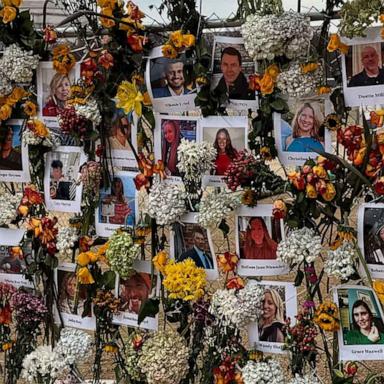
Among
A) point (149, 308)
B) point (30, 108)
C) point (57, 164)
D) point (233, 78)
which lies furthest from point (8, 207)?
point (233, 78)

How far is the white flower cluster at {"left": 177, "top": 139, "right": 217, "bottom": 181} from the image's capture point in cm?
228

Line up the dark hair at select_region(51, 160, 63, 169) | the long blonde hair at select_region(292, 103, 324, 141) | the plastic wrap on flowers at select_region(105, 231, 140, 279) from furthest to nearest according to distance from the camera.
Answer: the dark hair at select_region(51, 160, 63, 169) → the plastic wrap on flowers at select_region(105, 231, 140, 279) → the long blonde hair at select_region(292, 103, 324, 141)

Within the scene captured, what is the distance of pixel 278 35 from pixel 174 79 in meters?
0.40

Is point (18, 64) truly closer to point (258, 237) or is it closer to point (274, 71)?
point (274, 71)

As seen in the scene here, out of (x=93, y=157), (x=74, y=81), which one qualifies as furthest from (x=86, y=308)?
(x=74, y=81)

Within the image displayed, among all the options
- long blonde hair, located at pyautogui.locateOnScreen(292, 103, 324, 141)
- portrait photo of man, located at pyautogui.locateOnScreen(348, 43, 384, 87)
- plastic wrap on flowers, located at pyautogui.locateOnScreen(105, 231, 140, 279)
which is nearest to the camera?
portrait photo of man, located at pyautogui.locateOnScreen(348, 43, 384, 87)

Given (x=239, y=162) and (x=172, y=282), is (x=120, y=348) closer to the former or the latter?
(x=172, y=282)

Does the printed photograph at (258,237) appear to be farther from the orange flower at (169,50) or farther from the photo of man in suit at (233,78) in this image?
the orange flower at (169,50)

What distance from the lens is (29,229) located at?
2.66 m

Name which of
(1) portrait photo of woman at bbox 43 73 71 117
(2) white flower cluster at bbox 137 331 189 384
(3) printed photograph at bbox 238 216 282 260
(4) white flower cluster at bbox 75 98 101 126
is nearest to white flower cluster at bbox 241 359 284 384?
(2) white flower cluster at bbox 137 331 189 384

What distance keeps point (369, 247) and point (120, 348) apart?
40.2 inches

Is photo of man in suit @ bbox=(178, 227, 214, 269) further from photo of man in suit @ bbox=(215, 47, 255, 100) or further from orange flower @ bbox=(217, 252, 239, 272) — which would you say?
photo of man in suit @ bbox=(215, 47, 255, 100)

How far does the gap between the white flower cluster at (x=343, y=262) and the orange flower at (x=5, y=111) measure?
4.16ft

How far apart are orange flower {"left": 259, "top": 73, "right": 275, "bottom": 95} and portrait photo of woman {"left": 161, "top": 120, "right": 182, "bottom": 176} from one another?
12.7 inches
